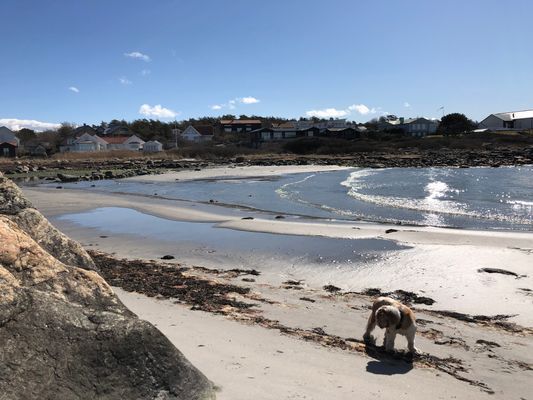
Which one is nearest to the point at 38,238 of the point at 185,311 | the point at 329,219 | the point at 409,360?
the point at 185,311

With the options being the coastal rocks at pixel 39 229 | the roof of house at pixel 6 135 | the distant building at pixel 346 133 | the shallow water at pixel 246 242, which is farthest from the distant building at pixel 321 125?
the coastal rocks at pixel 39 229

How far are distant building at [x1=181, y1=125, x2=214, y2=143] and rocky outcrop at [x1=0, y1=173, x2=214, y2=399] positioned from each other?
125m

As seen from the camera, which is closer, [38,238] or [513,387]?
[38,238]

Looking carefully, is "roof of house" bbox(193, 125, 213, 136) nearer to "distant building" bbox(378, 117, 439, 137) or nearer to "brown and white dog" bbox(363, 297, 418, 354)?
"distant building" bbox(378, 117, 439, 137)

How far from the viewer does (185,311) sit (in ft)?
23.5

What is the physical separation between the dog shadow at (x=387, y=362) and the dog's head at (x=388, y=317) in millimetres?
335

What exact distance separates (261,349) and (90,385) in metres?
2.55

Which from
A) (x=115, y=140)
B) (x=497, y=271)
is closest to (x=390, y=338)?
(x=497, y=271)

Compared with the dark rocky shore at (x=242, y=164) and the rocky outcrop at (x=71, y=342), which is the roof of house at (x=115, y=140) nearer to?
the dark rocky shore at (x=242, y=164)

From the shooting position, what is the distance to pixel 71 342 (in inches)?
129

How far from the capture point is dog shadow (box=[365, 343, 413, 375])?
523 centimetres

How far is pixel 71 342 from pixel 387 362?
3.58m

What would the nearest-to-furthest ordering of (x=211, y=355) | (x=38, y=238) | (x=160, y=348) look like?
(x=160, y=348)
(x=38, y=238)
(x=211, y=355)

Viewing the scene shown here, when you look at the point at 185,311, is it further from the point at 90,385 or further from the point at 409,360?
the point at 90,385
